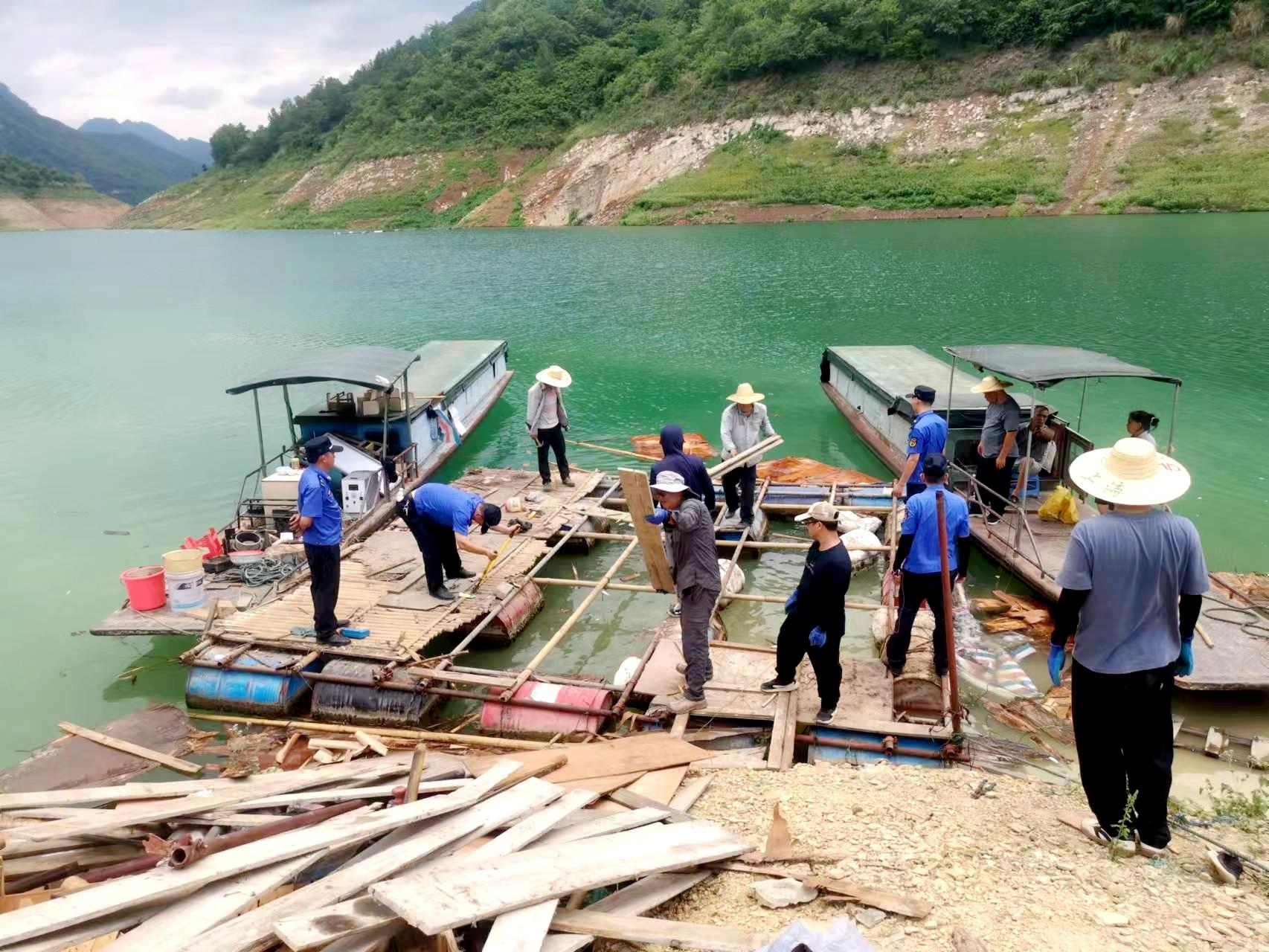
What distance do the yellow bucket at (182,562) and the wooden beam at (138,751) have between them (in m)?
2.36

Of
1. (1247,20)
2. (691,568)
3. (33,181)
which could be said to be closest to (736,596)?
(691,568)

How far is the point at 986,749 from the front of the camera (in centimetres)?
728

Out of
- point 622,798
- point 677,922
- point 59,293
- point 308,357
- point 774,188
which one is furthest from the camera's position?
point 774,188

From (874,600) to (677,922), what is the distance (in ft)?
25.5

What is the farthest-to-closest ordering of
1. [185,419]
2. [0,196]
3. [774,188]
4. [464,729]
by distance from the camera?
[0,196] < [774,188] < [185,419] < [464,729]

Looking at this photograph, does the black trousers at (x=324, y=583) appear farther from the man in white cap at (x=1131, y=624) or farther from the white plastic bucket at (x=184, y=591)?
the man in white cap at (x=1131, y=624)

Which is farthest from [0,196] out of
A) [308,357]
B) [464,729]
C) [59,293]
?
[464,729]

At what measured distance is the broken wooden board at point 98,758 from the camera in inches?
308

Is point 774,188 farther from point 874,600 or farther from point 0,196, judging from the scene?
point 0,196

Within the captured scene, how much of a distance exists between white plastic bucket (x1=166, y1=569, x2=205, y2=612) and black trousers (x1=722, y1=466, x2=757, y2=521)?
682 centimetres

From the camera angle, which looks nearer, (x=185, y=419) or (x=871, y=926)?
(x=871, y=926)

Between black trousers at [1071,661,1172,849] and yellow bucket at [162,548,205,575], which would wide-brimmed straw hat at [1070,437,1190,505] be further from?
yellow bucket at [162,548,205,575]

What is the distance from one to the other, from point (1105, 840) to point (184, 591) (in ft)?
30.5

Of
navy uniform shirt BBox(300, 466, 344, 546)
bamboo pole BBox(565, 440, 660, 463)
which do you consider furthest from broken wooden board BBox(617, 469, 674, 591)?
bamboo pole BBox(565, 440, 660, 463)
